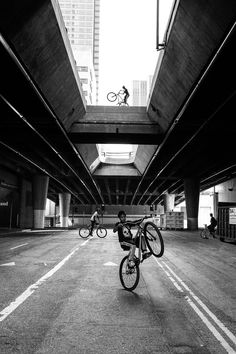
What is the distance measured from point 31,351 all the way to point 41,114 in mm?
18871

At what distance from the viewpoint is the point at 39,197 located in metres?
50.5

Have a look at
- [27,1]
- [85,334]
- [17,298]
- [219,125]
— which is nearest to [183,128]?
[219,125]

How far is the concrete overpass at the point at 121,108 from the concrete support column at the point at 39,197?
43.0 feet

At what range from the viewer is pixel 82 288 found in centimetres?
855

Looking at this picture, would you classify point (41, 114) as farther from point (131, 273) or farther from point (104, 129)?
point (131, 273)

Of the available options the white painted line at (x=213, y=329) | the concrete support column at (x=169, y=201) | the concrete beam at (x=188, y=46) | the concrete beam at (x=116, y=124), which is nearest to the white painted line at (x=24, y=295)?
the white painted line at (x=213, y=329)

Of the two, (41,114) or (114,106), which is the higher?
(114,106)

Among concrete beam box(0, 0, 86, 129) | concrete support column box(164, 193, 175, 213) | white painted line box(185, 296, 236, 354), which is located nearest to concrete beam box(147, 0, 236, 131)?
concrete beam box(0, 0, 86, 129)

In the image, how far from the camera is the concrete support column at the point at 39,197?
49906 mm

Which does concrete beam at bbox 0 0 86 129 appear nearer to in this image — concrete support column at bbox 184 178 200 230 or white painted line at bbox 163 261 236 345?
white painted line at bbox 163 261 236 345

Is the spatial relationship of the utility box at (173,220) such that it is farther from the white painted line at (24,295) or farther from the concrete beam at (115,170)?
the white painted line at (24,295)

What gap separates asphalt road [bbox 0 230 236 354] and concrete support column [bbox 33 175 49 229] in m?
38.9

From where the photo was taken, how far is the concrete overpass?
43.3 feet

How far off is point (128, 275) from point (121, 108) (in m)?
19.4
